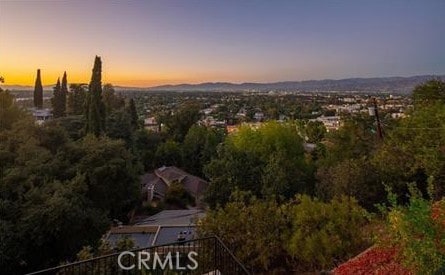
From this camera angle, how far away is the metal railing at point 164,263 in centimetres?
577

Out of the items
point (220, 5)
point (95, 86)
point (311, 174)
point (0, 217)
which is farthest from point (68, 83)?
point (0, 217)

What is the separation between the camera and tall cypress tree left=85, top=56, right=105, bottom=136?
24328mm

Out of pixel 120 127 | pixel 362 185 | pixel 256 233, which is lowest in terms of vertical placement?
pixel 362 185

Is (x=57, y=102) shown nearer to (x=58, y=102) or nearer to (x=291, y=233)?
(x=58, y=102)

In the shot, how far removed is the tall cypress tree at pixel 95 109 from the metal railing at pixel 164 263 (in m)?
17.5

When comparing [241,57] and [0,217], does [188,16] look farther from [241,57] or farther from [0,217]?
[241,57]

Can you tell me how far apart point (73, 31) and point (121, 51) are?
976cm

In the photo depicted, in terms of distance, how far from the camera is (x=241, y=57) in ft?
127

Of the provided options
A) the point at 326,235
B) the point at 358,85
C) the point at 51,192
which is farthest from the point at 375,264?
the point at 358,85

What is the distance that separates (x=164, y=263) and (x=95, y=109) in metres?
19.9

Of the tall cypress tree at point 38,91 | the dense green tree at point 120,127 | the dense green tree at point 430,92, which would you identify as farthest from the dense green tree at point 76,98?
the dense green tree at point 430,92

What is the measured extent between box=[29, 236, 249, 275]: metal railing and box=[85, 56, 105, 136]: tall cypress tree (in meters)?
17.5

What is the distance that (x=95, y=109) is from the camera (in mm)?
24594

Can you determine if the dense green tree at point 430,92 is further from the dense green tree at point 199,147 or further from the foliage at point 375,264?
the dense green tree at point 199,147
